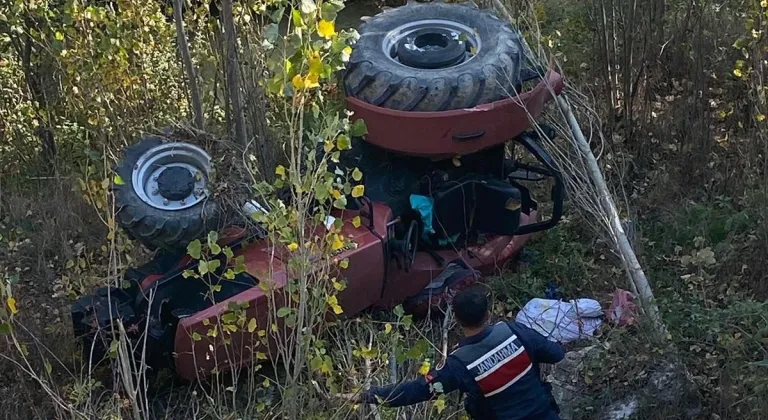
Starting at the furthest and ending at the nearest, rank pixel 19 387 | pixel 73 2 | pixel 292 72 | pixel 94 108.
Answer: pixel 94 108 < pixel 73 2 < pixel 19 387 < pixel 292 72

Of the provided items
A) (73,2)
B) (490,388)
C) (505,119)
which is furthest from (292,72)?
(73,2)

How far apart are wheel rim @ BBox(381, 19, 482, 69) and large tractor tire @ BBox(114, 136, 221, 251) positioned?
1.12m

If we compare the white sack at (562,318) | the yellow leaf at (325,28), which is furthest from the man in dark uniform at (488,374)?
the yellow leaf at (325,28)

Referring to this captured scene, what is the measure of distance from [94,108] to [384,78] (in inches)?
84.4

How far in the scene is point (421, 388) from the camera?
3322 mm

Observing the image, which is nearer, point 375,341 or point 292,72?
point 292,72

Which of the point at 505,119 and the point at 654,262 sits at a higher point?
the point at 505,119

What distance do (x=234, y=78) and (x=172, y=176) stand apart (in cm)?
83

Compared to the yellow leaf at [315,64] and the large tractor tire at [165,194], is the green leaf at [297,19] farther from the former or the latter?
the large tractor tire at [165,194]

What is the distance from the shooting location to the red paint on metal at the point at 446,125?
14.7 ft

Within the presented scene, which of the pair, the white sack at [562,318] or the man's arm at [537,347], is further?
the white sack at [562,318]

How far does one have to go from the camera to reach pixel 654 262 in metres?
4.92

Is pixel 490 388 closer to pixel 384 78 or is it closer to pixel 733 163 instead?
pixel 384 78

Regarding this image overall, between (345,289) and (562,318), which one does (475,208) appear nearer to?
(562,318)
